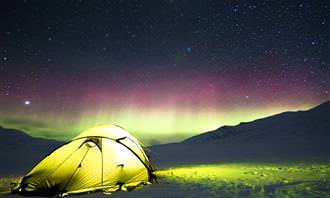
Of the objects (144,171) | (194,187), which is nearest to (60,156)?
(144,171)

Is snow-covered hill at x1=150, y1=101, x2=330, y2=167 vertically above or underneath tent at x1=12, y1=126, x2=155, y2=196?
above

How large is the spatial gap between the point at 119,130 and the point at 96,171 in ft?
8.73

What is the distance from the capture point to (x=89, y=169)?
955 cm

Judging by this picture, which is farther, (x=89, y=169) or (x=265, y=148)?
(x=265, y=148)

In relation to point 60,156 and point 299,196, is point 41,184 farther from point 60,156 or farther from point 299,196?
point 299,196

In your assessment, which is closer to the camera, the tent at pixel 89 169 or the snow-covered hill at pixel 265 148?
the tent at pixel 89 169

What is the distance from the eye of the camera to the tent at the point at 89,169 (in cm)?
905

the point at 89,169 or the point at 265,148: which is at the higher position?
the point at 265,148

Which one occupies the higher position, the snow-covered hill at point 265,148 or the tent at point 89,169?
the snow-covered hill at point 265,148

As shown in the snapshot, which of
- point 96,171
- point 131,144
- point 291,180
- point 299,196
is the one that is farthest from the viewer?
point 131,144

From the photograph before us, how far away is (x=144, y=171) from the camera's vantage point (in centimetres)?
1080

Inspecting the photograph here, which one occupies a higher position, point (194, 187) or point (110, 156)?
Result: point (110, 156)

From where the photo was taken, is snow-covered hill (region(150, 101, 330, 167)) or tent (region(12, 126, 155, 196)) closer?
tent (region(12, 126, 155, 196))

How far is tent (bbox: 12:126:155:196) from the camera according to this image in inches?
356
